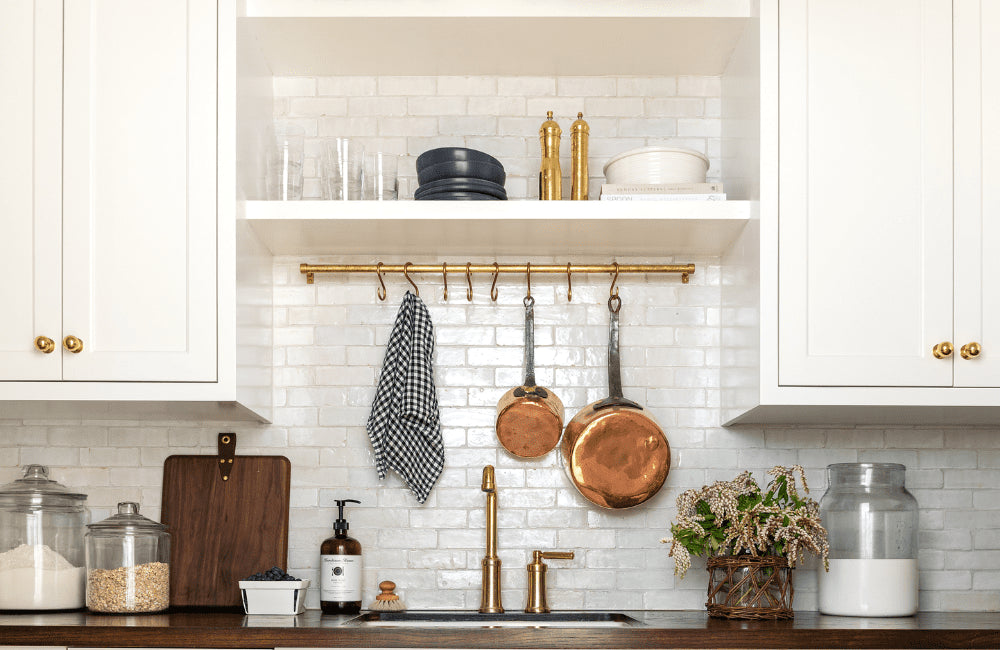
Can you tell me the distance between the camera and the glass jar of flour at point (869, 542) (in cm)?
262

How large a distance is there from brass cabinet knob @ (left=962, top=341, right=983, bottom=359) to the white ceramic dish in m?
1.65

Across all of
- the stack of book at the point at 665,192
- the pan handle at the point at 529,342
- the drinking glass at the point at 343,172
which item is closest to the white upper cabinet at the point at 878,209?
the stack of book at the point at 665,192

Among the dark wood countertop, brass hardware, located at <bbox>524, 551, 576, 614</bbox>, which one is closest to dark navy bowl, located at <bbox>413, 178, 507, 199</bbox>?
Result: brass hardware, located at <bbox>524, 551, 576, 614</bbox>

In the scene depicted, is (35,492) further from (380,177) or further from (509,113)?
(509,113)

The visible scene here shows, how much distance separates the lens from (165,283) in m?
2.50

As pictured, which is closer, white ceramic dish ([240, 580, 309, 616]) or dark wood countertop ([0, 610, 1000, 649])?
dark wood countertop ([0, 610, 1000, 649])

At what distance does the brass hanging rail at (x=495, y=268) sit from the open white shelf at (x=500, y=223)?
0.18 ft

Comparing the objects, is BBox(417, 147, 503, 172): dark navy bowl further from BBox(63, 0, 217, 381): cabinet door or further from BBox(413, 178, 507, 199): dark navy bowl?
BBox(63, 0, 217, 381): cabinet door

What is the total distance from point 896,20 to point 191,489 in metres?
2.13

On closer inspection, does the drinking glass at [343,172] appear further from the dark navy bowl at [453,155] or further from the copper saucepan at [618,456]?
the copper saucepan at [618,456]

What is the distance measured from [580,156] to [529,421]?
0.71m

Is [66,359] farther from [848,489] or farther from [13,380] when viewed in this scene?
[848,489]

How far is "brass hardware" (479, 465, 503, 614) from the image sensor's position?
110 inches

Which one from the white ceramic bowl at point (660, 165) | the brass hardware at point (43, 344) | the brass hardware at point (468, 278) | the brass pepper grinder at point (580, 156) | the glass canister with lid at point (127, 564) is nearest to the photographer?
the brass hardware at point (43, 344)
